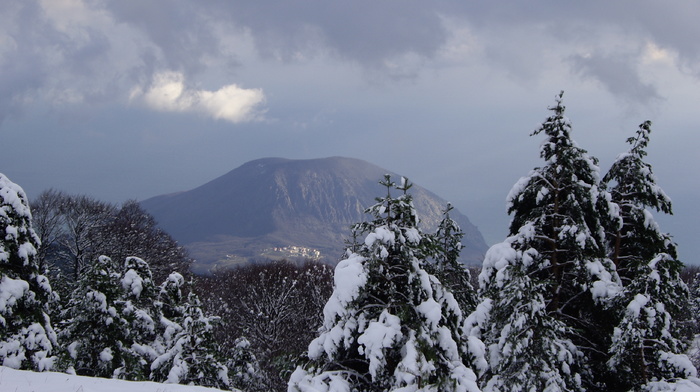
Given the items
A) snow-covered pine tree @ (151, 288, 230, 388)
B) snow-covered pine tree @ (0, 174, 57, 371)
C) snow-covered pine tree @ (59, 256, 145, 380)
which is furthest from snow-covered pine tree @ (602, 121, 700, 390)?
snow-covered pine tree @ (0, 174, 57, 371)

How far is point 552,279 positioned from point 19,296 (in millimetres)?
15353

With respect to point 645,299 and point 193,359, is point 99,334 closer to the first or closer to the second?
point 193,359

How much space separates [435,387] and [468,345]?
1464 millimetres

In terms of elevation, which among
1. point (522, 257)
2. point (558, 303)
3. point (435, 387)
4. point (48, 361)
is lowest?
point (48, 361)

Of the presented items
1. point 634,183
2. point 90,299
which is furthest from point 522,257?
point 90,299

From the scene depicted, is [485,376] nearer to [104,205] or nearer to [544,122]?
[544,122]

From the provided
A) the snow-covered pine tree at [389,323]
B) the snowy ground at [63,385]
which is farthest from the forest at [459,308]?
the snowy ground at [63,385]

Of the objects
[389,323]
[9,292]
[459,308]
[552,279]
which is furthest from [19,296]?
[552,279]

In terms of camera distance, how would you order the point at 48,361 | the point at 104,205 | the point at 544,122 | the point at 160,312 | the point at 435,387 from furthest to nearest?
the point at 104,205 < the point at 160,312 < the point at 48,361 < the point at 544,122 < the point at 435,387

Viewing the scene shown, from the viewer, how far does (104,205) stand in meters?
48.3

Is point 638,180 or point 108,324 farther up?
point 638,180

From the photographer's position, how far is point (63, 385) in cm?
890

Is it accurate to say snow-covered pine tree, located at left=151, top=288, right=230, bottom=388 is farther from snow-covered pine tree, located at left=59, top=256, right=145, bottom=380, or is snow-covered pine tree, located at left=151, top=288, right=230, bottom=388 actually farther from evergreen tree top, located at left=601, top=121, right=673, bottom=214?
evergreen tree top, located at left=601, top=121, right=673, bottom=214

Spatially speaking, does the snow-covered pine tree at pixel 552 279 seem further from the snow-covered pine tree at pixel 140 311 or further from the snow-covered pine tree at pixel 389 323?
the snow-covered pine tree at pixel 140 311
